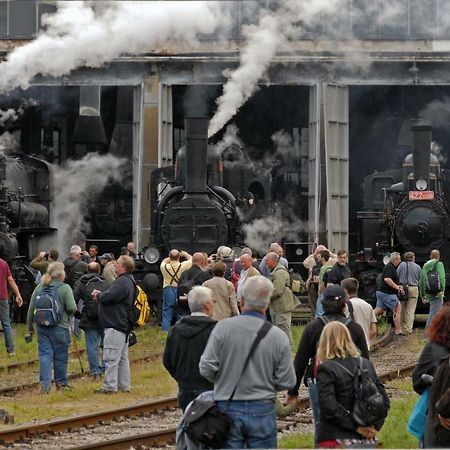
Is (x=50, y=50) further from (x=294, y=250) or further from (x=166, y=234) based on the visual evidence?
(x=294, y=250)

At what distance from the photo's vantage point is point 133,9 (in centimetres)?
3130

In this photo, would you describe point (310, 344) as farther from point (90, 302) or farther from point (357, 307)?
point (90, 302)

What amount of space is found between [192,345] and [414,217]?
18.4 metres

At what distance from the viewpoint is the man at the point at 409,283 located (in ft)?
81.1

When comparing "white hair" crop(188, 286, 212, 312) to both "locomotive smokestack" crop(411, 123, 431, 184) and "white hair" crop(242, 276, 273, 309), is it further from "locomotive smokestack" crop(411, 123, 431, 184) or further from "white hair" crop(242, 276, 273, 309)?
"locomotive smokestack" crop(411, 123, 431, 184)

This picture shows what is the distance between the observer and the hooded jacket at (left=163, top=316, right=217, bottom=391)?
10359 millimetres

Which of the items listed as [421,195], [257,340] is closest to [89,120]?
[421,195]

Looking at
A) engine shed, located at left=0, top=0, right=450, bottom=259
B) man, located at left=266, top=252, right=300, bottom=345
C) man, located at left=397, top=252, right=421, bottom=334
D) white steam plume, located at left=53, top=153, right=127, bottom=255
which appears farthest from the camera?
white steam plume, located at left=53, top=153, right=127, bottom=255

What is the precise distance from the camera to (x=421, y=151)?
29.1m

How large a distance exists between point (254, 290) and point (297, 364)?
113 centimetres

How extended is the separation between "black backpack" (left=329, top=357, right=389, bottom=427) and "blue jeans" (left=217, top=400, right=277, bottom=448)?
52 centimetres

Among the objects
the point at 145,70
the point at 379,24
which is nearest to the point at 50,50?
the point at 145,70

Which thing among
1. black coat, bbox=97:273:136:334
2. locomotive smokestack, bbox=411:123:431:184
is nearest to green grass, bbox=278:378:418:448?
black coat, bbox=97:273:136:334

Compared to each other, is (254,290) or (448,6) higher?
(448,6)
